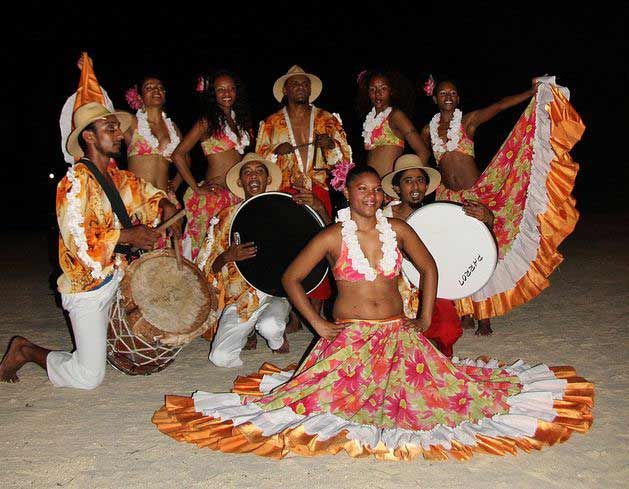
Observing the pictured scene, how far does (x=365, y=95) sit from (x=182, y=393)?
9.99 ft

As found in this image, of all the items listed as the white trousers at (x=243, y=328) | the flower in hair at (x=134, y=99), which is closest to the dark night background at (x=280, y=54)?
the flower in hair at (x=134, y=99)

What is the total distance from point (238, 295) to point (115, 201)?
1.20 meters

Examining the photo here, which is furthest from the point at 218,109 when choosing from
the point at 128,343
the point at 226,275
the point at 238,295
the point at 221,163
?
the point at 128,343

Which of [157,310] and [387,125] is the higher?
[387,125]

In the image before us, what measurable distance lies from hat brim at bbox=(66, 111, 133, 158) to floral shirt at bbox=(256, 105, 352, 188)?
148cm

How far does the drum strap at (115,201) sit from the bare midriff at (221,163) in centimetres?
152

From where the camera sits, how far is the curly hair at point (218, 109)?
5.55 m

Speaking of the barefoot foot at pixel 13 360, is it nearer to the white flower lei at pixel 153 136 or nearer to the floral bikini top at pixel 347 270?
the white flower lei at pixel 153 136

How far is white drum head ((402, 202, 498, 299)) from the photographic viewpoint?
4219mm

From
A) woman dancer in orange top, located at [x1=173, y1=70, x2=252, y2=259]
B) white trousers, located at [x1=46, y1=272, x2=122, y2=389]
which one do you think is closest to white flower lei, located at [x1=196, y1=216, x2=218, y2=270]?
woman dancer in orange top, located at [x1=173, y1=70, x2=252, y2=259]

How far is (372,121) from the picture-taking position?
17.8ft

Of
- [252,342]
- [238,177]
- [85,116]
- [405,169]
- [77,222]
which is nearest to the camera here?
[77,222]

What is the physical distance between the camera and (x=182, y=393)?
404 centimetres

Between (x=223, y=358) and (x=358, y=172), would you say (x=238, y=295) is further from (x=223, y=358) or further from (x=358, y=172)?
(x=358, y=172)
